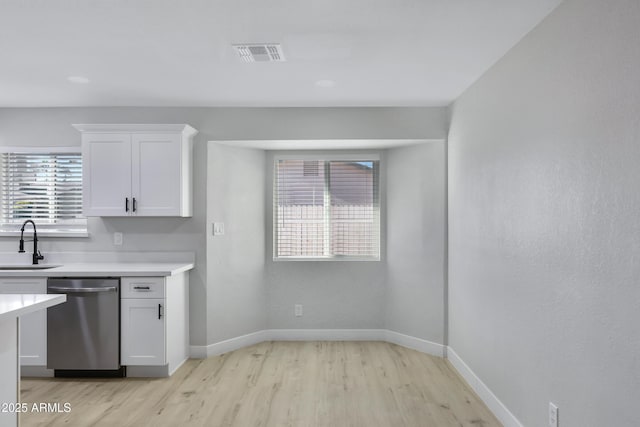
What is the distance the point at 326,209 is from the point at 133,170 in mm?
2025

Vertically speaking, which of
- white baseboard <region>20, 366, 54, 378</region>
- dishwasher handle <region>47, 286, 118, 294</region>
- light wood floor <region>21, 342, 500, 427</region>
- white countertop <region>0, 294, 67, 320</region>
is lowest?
light wood floor <region>21, 342, 500, 427</region>

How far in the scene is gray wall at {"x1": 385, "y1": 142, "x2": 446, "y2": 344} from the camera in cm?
435

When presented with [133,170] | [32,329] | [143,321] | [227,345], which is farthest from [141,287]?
[227,345]

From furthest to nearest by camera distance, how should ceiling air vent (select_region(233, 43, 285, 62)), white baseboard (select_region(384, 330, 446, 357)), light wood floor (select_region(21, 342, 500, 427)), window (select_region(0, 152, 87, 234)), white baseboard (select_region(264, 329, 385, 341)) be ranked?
1. white baseboard (select_region(264, 329, 385, 341))
2. window (select_region(0, 152, 87, 234))
3. white baseboard (select_region(384, 330, 446, 357))
4. light wood floor (select_region(21, 342, 500, 427))
5. ceiling air vent (select_region(233, 43, 285, 62))

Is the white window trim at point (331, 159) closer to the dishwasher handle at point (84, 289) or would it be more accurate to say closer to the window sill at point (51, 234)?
the dishwasher handle at point (84, 289)

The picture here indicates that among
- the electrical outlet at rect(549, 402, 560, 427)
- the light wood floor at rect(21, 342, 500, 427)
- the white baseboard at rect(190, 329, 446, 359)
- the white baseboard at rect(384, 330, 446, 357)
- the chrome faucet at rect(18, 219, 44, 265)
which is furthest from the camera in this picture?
the white baseboard at rect(190, 329, 446, 359)

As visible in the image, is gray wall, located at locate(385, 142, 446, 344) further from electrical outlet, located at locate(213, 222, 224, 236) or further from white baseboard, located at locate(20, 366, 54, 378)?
white baseboard, located at locate(20, 366, 54, 378)

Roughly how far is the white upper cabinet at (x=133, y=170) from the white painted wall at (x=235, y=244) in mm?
399

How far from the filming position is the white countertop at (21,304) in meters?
1.96

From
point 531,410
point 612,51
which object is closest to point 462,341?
point 531,410

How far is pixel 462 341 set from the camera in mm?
3822

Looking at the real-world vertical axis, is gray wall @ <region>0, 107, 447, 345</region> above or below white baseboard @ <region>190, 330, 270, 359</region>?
above

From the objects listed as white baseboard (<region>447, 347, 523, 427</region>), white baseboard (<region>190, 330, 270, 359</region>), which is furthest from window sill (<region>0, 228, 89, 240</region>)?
white baseboard (<region>447, 347, 523, 427</region>)

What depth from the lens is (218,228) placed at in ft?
14.6
